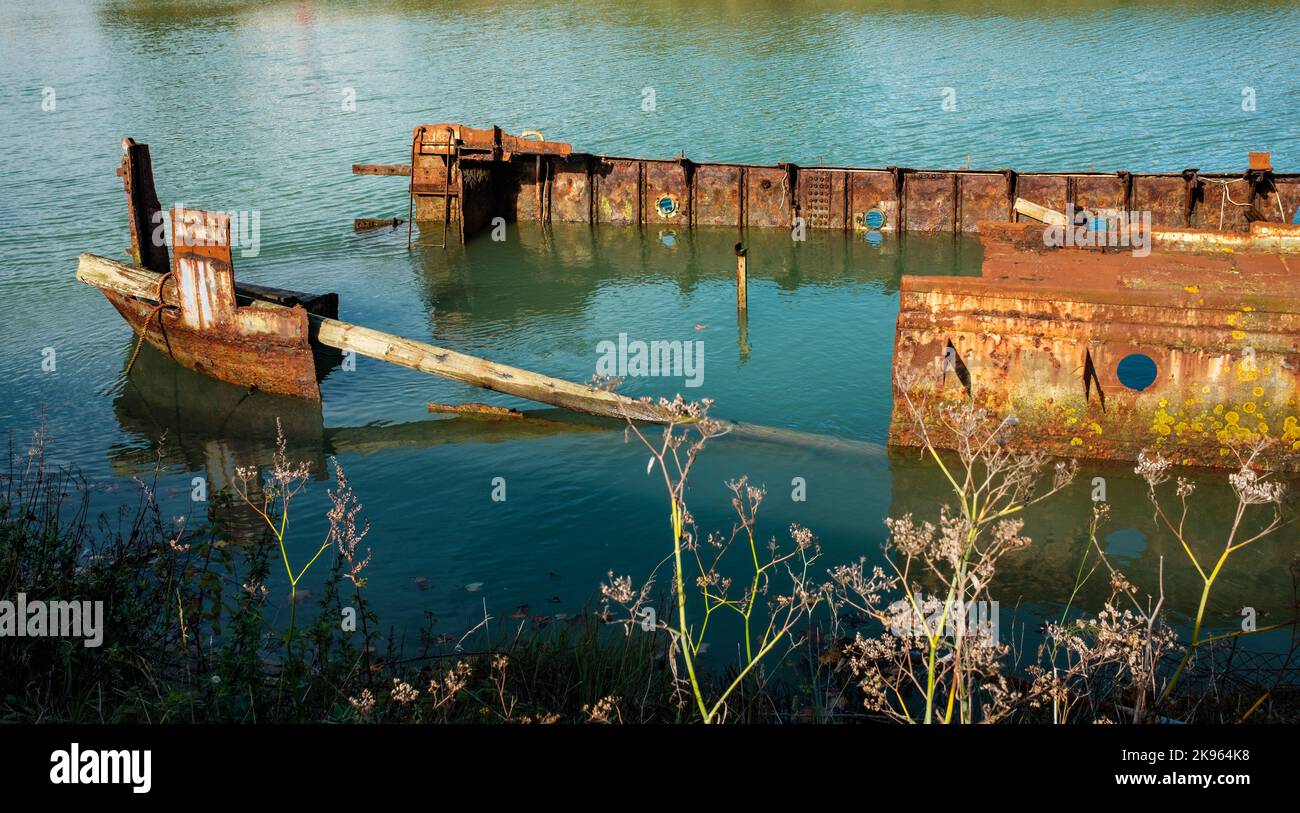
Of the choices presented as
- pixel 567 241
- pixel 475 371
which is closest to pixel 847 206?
pixel 567 241

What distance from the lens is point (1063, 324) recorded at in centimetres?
1249

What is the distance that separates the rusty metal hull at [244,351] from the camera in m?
16.1

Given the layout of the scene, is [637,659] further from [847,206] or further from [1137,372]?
[847,206]

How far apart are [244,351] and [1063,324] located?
11352mm

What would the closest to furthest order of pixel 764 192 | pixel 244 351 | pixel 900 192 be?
pixel 244 351 → pixel 900 192 → pixel 764 192

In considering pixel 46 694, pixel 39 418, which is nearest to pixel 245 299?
pixel 39 418

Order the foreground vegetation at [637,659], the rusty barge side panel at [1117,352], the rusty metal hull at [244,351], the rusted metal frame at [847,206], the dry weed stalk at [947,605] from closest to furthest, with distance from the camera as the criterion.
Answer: the dry weed stalk at [947,605]
the foreground vegetation at [637,659]
the rusty barge side panel at [1117,352]
the rusty metal hull at [244,351]
the rusted metal frame at [847,206]

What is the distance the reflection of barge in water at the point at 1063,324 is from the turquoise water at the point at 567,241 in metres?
0.75

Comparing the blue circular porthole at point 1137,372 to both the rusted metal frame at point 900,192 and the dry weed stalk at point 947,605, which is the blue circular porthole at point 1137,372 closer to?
the dry weed stalk at point 947,605

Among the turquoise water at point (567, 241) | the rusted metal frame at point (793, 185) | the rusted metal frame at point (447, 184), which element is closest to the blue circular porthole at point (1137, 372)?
the turquoise water at point (567, 241)

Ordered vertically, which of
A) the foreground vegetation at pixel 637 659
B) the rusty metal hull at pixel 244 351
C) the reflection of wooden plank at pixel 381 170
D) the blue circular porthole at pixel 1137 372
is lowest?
the foreground vegetation at pixel 637 659

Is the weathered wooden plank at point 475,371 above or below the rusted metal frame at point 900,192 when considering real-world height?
below

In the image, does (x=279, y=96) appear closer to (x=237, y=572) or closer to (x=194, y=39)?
(x=194, y=39)
